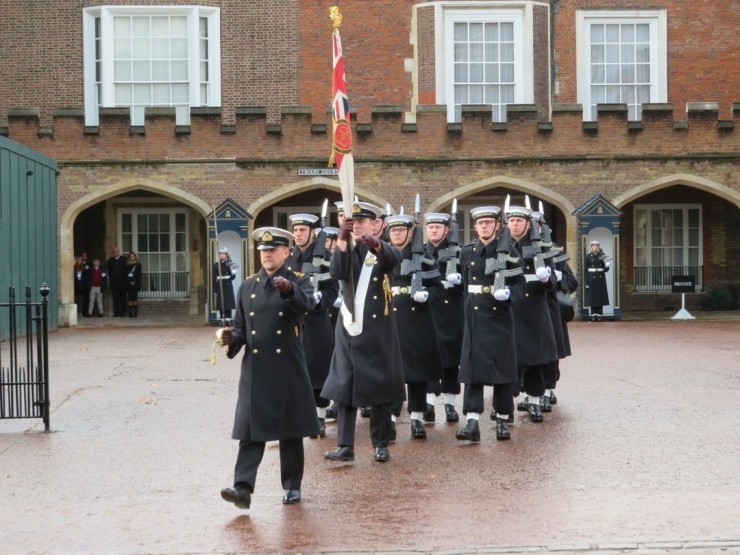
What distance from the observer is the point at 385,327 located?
31.6ft

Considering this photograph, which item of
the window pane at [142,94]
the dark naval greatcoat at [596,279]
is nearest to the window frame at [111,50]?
the window pane at [142,94]

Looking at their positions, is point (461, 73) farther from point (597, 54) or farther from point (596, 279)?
point (596, 279)

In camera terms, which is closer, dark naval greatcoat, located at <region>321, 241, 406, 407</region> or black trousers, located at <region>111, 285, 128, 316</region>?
dark naval greatcoat, located at <region>321, 241, 406, 407</region>

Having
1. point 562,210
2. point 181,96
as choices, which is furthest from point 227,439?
point 181,96

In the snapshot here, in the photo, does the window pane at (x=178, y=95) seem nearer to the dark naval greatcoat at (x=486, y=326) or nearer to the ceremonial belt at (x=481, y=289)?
the dark naval greatcoat at (x=486, y=326)

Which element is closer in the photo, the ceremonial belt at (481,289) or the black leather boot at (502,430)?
the black leather boot at (502,430)

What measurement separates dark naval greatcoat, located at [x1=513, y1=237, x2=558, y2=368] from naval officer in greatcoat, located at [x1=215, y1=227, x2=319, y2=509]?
3734 millimetres

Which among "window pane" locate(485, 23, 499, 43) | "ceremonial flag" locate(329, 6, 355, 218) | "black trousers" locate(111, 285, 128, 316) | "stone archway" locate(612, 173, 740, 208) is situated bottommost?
"black trousers" locate(111, 285, 128, 316)

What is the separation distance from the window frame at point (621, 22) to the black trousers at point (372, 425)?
877 inches

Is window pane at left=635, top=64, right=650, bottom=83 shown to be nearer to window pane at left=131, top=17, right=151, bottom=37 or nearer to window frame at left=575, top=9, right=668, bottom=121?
window frame at left=575, top=9, right=668, bottom=121

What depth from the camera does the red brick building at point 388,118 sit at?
27578mm

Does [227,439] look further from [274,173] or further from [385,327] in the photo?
[274,173]

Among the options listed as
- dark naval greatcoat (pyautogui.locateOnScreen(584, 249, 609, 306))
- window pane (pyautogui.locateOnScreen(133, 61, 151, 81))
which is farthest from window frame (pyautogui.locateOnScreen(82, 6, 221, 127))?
dark naval greatcoat (pyautogui.locateOnScreen(584, 249, 609, 306))

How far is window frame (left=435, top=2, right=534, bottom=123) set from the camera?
3016cm
